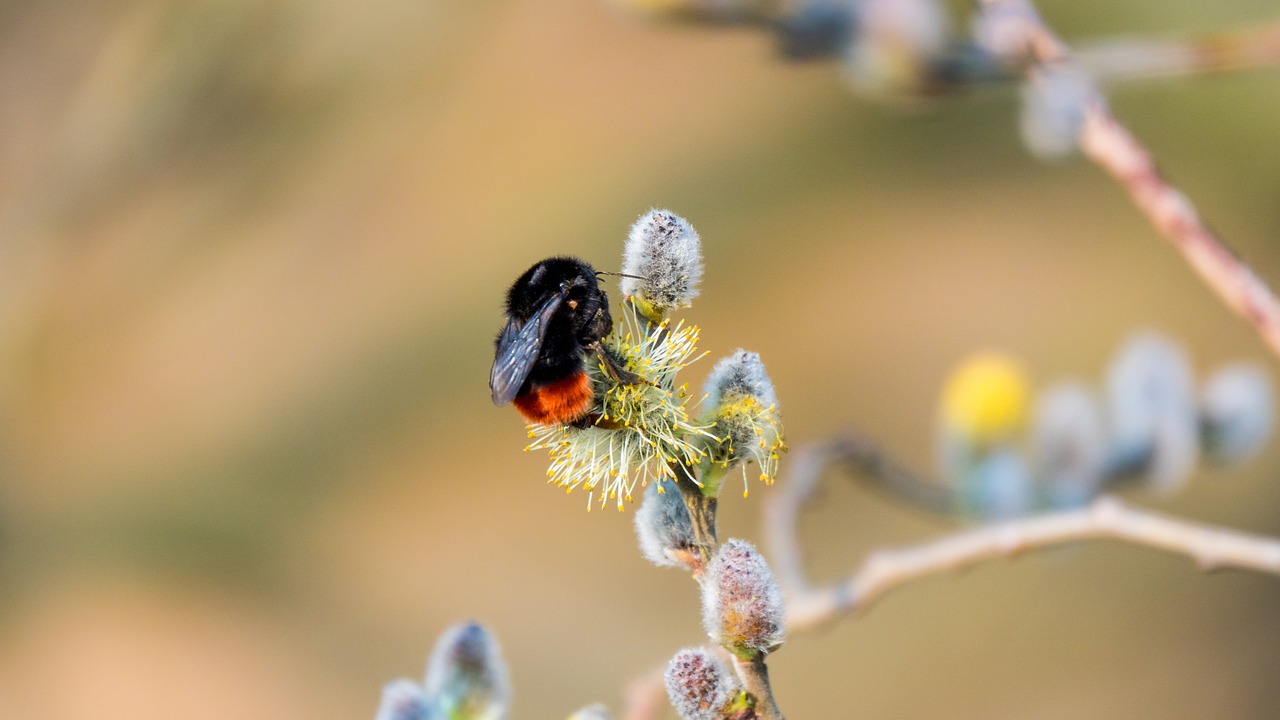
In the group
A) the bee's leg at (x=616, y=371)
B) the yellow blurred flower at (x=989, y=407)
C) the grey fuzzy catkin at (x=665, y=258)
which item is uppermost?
the yellow blurred flower at (x=989, y=407)

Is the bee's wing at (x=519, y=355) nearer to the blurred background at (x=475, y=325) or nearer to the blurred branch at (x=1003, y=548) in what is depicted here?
the blurred branch at (x=1003, y=548)

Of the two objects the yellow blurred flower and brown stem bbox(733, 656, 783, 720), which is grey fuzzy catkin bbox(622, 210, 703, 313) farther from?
the yellow blurred flower

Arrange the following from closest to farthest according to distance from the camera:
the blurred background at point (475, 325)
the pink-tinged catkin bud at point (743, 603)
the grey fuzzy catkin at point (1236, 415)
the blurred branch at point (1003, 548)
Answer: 1. the pink-tinged catkin bud at point (743, 603)
2. the blurred branch at point (1003, 548)
3. the grey fuzzy catkin at point (1236, 415)
4. the blurred background at point (475, 325)

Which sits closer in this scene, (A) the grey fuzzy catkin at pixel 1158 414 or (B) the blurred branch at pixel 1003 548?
(B) the blurred branch at pixel 1003 548

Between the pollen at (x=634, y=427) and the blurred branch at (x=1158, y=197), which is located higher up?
the blurred branch at (x=1158, y=197)

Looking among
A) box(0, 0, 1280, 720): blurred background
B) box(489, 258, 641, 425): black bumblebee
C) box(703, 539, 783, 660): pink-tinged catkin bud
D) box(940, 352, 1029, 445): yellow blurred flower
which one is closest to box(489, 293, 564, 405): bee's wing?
box(489, 258, 641, 425): black bumblebee

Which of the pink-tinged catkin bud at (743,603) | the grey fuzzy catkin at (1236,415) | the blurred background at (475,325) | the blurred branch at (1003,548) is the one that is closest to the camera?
the pink-tinged catkin bud at (743,603)

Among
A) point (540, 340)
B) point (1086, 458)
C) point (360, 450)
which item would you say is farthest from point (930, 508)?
point (360, 450)

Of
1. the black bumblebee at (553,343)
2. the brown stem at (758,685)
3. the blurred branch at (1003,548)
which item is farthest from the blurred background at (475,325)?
the brown stem at (758,685)
